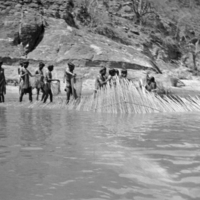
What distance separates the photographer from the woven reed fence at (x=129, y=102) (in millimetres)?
5836

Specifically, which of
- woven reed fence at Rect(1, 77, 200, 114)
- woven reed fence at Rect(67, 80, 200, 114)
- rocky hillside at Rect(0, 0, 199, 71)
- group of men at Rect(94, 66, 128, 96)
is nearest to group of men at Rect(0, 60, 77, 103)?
group of men at Rect(94, 66, 128, 96)

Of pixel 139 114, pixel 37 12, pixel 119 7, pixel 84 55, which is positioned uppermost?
pixel 119 7

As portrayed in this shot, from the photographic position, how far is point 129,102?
590cm

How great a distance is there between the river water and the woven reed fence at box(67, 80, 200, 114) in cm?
188

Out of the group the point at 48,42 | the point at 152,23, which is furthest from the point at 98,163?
the point at 152,23

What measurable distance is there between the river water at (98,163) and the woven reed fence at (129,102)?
1882 mm

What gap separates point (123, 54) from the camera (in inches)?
596

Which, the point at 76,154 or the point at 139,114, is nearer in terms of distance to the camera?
the point at 76,154

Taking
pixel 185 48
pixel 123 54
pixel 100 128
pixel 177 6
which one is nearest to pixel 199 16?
pixel 177 6

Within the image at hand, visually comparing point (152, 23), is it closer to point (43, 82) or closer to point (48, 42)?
point (48, 42)

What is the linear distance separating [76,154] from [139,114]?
3.14m

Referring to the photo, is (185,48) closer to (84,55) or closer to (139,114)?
(84,55)

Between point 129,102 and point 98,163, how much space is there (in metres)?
3.58

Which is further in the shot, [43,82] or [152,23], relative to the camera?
[152,23]
